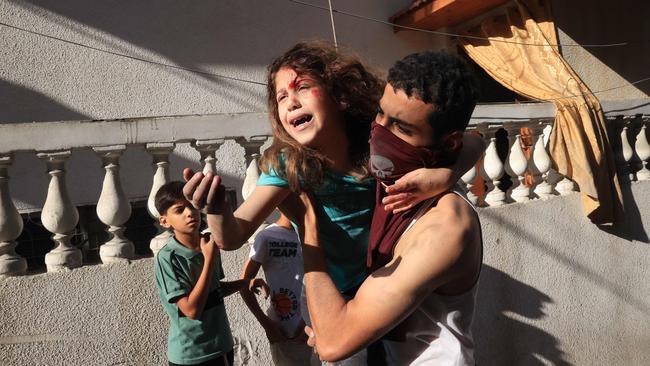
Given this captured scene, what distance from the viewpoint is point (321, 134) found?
5.76 feet

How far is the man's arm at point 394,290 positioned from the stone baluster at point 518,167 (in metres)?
2.91

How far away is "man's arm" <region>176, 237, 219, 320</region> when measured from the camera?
2412 mm

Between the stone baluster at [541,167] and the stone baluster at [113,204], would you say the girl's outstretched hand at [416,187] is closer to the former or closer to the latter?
the stone baluster at [113,204]

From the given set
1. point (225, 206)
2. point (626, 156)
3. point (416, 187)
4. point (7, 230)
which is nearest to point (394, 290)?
point (416, 187)

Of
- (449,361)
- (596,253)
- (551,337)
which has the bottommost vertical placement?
(551,337)

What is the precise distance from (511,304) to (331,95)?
2604mm

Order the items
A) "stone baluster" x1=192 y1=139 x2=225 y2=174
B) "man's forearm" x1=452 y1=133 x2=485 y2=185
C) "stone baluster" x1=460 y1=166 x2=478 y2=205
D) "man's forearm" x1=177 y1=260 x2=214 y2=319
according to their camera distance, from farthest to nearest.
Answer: "stone baluster" x1=460 y1=166 x2=478 y2=205 → "stone baluster" x1=192 y1=139 x2=225 y2=174 → "man's forearm" x1=177 y1=260 x2=214 y2=319 → "man's forearm" x1=452 y1=133 x2=485 y2=185

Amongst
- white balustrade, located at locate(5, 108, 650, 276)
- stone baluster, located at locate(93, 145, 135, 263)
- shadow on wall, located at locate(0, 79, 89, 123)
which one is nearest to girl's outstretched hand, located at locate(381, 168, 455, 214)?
white balustrade, located at locate(5, 108, 650, 276)

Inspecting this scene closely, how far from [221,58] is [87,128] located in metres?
3.13

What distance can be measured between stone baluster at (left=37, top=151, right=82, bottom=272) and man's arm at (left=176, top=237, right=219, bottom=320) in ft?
2.38

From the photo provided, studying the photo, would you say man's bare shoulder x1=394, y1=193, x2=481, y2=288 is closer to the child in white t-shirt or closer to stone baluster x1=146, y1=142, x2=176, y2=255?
the child in white t-shirt

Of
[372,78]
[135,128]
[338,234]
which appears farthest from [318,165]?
[135,128]

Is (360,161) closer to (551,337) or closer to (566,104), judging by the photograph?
(551,337)

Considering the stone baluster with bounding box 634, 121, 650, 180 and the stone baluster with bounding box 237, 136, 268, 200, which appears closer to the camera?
the stone baluster with bounding box 237, 136, 268, 200
